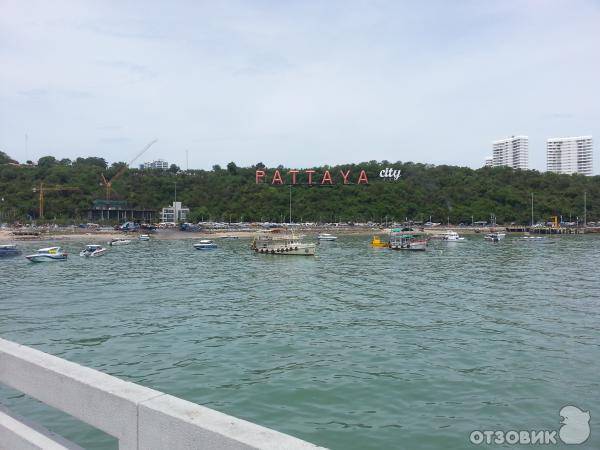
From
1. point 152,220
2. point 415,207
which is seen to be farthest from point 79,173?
point 415,207

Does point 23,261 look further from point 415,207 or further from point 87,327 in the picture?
point 415,207

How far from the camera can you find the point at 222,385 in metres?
15.1

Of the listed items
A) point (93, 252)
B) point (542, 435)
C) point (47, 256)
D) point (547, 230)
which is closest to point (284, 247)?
point (93, 252)

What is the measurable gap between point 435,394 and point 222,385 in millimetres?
6247

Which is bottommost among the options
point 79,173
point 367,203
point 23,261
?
point 23,261

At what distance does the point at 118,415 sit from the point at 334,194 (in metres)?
167

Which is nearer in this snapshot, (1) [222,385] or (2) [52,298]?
(1) [222,385]

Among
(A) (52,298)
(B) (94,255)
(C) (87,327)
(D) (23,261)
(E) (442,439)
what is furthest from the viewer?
(B) (94,255)

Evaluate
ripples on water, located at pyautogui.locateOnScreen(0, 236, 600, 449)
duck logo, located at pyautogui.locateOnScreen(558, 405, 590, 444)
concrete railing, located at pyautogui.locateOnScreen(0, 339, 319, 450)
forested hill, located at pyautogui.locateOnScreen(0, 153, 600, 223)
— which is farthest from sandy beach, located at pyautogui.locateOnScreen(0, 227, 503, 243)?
concrete railing, located at pyautogui.locateOnScreen(0, 339, 319, 450)

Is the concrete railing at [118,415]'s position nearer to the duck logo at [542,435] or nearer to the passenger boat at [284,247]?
the duck logo at [542,435]

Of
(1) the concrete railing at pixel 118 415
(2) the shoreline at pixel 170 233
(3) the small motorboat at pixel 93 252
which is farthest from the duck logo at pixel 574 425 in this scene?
(2) the shoreline at pixel 170 233

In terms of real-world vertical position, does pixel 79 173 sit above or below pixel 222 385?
above

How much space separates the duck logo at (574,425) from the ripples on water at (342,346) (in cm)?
21

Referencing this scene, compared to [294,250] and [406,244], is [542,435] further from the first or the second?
[406,244]
